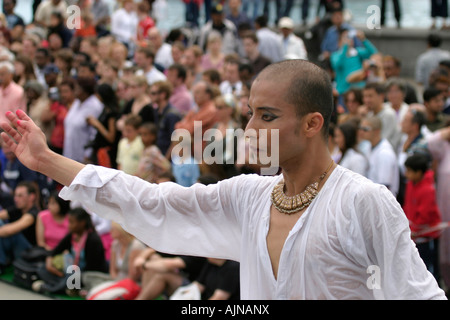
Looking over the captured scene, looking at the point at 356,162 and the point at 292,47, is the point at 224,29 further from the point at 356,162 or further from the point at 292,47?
the point at 356,162

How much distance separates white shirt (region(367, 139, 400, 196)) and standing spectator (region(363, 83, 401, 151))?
2.38 feet

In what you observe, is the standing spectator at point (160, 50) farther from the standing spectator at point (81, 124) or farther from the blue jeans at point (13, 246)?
the blue jeans at point (13, 246)

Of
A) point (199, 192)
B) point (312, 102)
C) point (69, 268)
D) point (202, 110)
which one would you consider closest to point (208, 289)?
point (69, 268)

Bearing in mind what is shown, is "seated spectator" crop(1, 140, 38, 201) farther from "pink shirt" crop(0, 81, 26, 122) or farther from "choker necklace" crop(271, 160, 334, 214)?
"choker necklace" crop(271, 160, 334, 214)

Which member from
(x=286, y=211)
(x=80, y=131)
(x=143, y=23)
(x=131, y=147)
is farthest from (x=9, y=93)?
(x=286, y=211)

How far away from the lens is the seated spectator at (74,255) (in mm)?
5781

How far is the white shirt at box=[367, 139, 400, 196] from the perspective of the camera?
17.9 ft

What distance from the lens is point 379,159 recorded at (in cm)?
550

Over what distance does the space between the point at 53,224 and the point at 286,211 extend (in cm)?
454

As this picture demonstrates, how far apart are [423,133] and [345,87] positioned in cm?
233

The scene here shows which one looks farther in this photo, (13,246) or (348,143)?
(13,246)

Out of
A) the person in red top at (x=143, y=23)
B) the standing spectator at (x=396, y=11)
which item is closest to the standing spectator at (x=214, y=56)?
the person in red top at (x=143, y=23)

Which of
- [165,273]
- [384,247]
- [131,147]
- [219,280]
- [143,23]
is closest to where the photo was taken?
[384,247]

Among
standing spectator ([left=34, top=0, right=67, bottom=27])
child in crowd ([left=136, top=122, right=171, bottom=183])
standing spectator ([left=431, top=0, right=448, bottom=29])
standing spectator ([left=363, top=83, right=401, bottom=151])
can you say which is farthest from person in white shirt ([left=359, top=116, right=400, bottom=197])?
standing spectator ([left=34, top=0, right=67, bottom=27])
